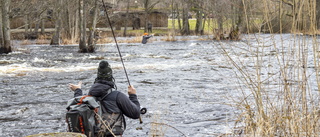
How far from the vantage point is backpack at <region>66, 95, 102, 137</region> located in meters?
4.17

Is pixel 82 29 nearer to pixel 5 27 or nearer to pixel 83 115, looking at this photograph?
pixel 5 27

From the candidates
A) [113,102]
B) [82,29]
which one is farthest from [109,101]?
[82,29]

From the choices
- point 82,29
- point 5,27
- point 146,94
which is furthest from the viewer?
point 82,29

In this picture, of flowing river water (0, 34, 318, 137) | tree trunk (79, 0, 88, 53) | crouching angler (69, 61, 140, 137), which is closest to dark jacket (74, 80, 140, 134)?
crouching angler (69, 61, 140, 137)

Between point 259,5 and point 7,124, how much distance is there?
16.0ft

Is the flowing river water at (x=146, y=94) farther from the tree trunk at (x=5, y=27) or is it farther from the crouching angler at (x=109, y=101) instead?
the tree trunk at (x=5, y=27)

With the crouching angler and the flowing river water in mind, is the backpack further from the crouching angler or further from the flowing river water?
the flowing river water

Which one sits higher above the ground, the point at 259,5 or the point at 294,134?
the point at 259,5

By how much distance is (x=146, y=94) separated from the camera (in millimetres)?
10359

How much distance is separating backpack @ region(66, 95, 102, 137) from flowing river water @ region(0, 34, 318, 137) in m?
0.68

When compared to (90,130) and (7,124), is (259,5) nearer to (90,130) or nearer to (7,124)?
(90,130)

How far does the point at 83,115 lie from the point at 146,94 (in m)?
6.19

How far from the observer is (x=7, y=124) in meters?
7.42

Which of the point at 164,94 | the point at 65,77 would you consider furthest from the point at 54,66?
the point at 164,94
